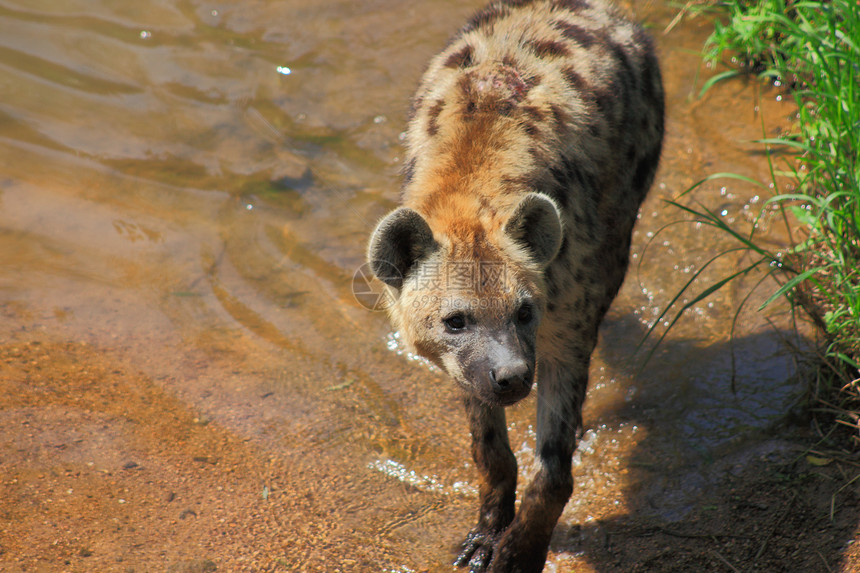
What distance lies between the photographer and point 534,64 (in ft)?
9.55

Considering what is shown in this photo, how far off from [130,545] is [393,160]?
2753 mm

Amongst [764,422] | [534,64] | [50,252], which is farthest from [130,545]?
[764,422]

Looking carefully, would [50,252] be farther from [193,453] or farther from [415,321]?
[415,321]

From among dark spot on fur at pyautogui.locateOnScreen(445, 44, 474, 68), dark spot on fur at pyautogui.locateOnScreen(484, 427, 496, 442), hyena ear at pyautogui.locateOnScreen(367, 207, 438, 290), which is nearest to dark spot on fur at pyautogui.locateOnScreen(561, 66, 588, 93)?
dark spot on fur at pyautogui.locateOnScreen(445, 44, 474, 68)

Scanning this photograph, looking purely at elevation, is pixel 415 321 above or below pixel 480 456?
above

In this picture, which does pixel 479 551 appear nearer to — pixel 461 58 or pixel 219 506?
pixel 219 506

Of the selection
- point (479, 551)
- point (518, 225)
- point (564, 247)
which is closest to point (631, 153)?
point (564, 247)

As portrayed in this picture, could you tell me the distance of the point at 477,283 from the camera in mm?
2408

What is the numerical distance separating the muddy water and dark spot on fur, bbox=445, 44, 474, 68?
55.7 inches

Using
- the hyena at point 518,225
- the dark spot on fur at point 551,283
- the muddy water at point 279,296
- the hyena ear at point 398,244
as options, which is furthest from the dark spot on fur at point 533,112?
the muddy water at point 279,296

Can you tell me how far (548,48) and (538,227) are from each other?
0.85m

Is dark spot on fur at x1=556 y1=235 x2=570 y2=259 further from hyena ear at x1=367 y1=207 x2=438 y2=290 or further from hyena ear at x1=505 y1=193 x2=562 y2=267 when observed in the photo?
hyena ear at x1=367 y1=207 x2=438 y2=290

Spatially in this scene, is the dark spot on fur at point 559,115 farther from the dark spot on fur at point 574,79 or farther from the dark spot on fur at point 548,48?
the dark spot on fur at point 548,48

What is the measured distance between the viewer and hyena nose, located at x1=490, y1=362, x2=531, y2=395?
7.60 ft
